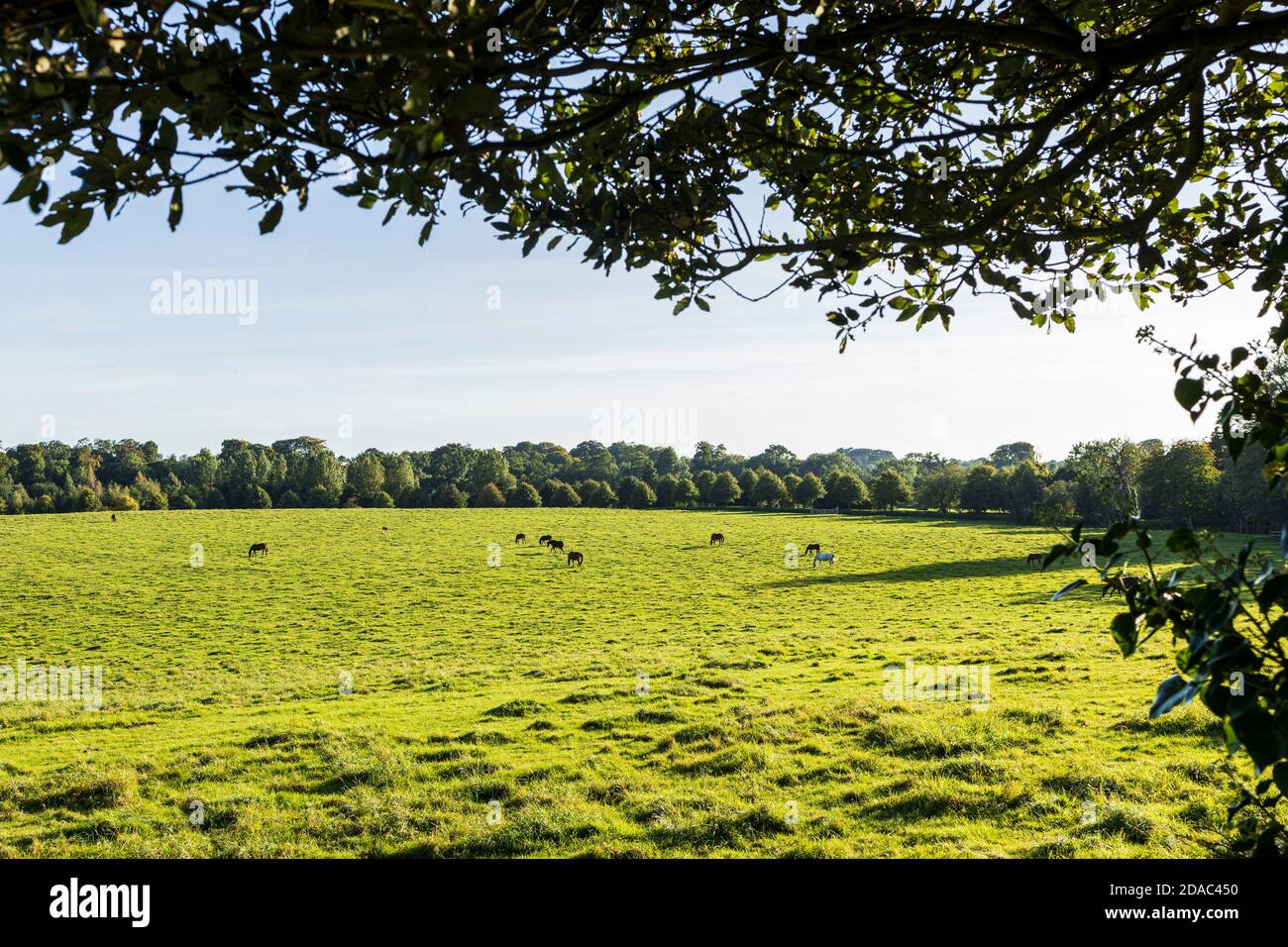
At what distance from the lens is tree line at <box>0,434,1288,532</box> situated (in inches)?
2549

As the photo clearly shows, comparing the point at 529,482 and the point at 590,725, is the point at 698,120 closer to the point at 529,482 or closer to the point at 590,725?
the point at 590,725

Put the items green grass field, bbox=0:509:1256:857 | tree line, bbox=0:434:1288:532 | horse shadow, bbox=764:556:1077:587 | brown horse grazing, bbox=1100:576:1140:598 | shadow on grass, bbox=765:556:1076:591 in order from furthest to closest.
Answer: tree line, bbox=0:434:1288:532
horse shadow, bbox=764:556:1077:587
shadow on grass, bbox=765:556:1076:591
green grass field, bbox=0:509:1256:857
brown horse grazing, bbox=1100:576:1140:598

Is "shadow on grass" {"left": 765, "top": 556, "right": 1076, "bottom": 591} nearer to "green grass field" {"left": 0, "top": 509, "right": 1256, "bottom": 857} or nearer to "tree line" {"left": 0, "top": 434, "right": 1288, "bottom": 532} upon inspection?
"green grass field" {"left": 0, "top": 509, "right": 1256, "bottom": 857}

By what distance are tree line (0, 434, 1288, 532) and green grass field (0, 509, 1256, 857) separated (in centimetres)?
3250

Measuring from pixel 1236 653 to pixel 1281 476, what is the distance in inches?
35.4

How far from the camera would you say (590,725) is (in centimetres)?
1468

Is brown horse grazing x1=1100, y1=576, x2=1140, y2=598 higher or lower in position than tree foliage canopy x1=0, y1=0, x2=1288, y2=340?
lower

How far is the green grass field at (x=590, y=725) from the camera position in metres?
9.19

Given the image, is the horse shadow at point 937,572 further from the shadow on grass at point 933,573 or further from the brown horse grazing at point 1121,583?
the brown horse grazing at point 1121,583

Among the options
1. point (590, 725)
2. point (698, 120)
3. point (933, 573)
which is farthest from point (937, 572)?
point (698, 120)

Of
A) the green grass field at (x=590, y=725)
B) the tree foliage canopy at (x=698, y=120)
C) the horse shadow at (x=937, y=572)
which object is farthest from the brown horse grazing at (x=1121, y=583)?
the horse shadow at (x=937, y=572)

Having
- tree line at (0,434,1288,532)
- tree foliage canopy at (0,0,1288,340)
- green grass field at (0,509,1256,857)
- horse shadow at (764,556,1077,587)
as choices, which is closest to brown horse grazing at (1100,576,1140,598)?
tree foliage canopy at (0,0,1288,340)

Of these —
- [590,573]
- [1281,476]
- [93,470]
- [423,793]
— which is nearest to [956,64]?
[1281,476]

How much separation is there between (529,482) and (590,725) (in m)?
82.9
